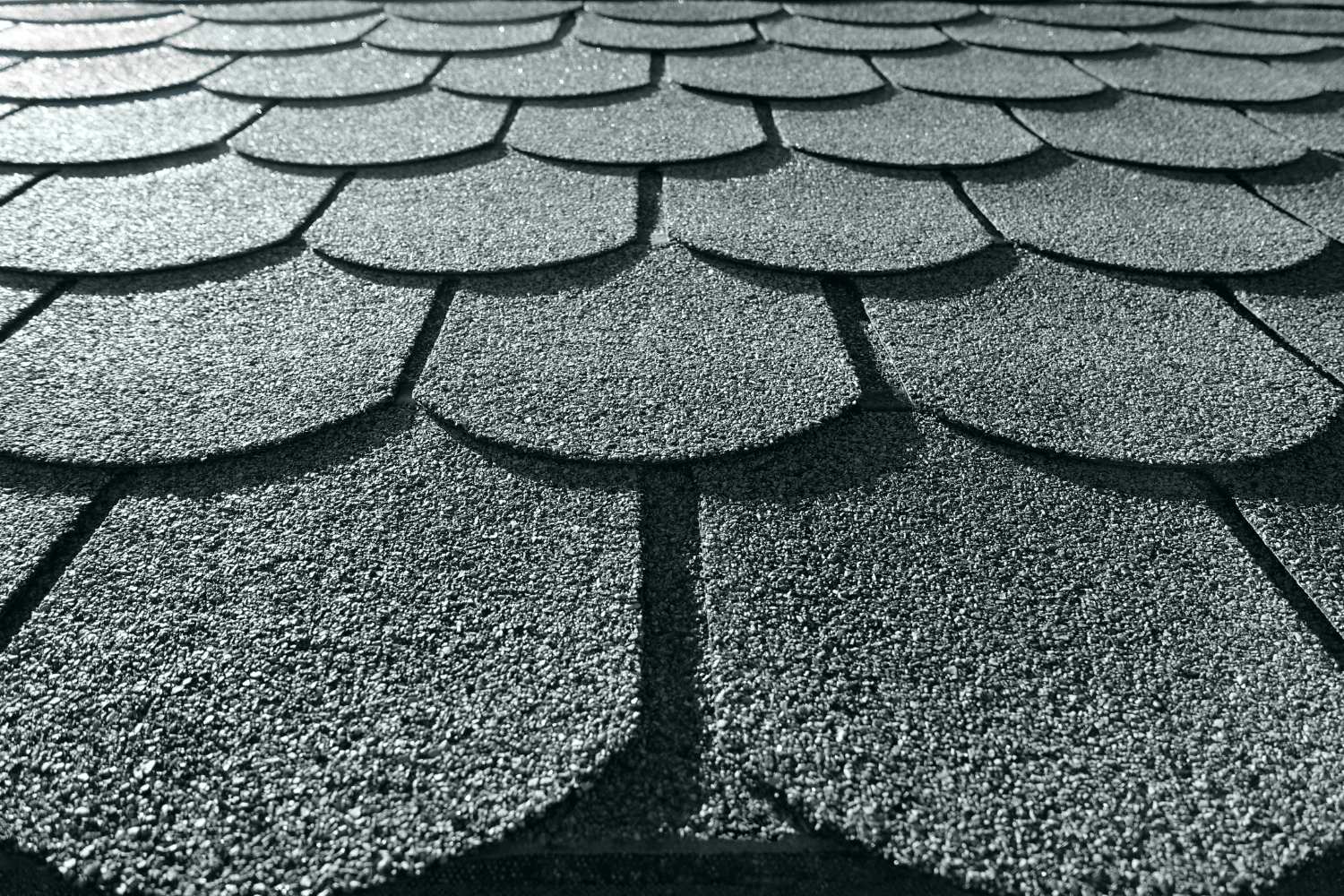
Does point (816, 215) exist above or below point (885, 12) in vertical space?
below

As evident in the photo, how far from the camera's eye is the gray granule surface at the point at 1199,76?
135 centimetres

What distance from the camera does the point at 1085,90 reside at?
1342mm

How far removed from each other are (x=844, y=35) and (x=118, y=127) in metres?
1.20

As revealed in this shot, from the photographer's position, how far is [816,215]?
1.01m

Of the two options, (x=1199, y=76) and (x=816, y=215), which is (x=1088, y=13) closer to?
(x=1199, y=76)

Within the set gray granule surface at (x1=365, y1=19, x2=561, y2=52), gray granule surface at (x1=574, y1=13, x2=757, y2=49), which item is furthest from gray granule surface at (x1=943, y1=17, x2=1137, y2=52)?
gray granule surface at (x1=365, y1=19, x2=561, y2=52)

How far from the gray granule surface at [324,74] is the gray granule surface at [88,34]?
10.1 inches

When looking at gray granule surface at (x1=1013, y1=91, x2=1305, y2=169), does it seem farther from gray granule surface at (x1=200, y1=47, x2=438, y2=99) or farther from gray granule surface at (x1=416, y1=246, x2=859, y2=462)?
gray granule surface at (x1=200, y1=47, x2=438, y2=99)

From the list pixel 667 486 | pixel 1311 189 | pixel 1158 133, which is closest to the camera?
pixel 667 486

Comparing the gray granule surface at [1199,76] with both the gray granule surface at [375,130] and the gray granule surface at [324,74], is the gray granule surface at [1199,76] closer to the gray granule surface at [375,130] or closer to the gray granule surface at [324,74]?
→ the gray granule surface at [375,130]

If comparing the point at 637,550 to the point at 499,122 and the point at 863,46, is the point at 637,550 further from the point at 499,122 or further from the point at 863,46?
the point at 863,46

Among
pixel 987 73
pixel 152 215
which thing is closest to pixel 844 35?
pixel 987 73

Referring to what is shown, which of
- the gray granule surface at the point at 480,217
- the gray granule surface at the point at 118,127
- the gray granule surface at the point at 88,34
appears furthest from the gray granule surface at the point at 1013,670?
the gray granule surface at the point at 88,34

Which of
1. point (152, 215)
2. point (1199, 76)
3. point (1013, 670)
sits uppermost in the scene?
point (1199, 76)
